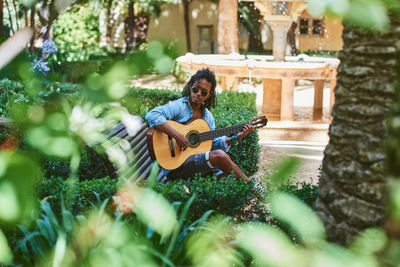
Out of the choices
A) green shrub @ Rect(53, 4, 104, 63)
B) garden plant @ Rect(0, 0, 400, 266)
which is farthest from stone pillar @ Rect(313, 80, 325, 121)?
green shrub @ Rect(53, 4, 104, 63)

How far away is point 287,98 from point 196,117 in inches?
254

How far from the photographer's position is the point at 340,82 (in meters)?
2.47

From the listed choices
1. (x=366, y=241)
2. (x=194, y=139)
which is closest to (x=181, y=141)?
(x=194, y=139)

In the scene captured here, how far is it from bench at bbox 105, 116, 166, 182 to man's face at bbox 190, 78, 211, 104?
53cm

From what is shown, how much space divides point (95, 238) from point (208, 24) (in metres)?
25.8

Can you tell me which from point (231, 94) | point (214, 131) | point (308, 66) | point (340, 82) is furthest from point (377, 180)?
point (308, 66)

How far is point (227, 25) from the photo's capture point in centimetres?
1727

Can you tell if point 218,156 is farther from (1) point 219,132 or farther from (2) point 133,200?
(2) point 133,200

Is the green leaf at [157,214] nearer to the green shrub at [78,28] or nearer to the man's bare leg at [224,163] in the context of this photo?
the man's bare leg at [224,163]

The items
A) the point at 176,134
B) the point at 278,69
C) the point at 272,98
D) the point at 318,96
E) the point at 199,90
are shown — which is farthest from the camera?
the point at 318,96

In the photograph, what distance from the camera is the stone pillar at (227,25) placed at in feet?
56.0

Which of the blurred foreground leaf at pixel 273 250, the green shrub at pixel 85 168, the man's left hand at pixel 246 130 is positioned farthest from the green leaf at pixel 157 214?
the green shrub at pixel 85 168

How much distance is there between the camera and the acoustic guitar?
13.5 feet

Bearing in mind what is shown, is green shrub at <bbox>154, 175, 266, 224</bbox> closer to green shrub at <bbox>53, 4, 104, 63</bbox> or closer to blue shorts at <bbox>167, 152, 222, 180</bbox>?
blue shorts at <bbox>167, 152, 222, 180</bbox>
